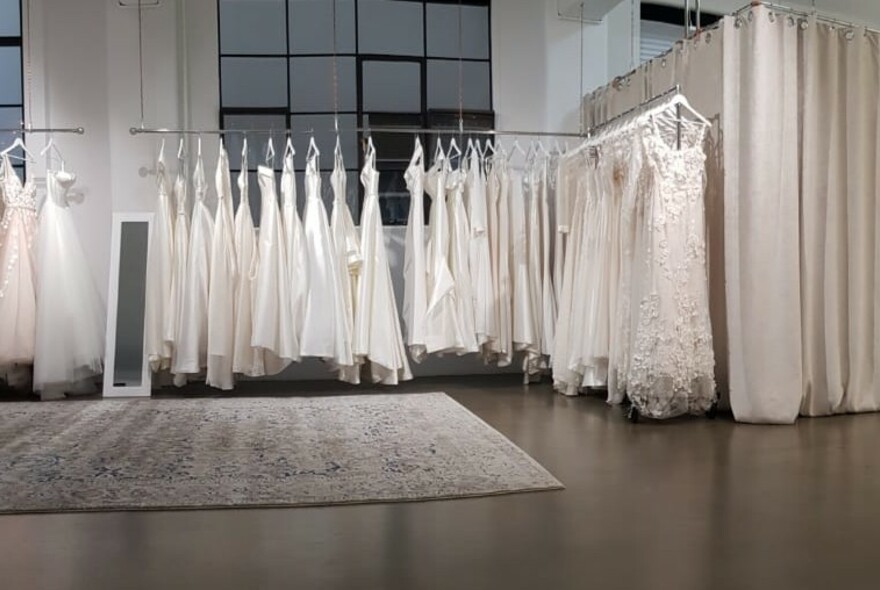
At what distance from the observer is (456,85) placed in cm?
527

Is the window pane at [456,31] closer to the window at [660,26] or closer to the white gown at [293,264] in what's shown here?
the window at [660,26]

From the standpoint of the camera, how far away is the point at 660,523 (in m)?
1.93

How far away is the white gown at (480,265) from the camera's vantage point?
4453 mm

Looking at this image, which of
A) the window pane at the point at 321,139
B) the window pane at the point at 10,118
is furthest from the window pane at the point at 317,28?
the window pane at the point at 10,118

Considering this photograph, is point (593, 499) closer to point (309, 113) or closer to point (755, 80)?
point (755, 80)

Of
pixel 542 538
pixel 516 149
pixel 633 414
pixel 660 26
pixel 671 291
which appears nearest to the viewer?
pixel 542 538

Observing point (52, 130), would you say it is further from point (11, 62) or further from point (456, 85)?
point (456, 85)

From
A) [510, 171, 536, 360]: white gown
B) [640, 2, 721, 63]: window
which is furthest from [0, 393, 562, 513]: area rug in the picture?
[640, 2, 721, 63]: window

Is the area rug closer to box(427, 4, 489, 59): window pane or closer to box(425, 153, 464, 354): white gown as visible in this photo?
box(425, 153, 464, 354): white gown

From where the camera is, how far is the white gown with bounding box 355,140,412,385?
422cm

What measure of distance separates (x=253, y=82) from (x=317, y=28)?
590 mm

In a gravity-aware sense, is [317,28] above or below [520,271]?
above

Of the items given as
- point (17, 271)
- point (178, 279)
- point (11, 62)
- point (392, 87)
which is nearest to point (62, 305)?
point (17, 271)

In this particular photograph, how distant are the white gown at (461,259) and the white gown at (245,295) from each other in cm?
116
